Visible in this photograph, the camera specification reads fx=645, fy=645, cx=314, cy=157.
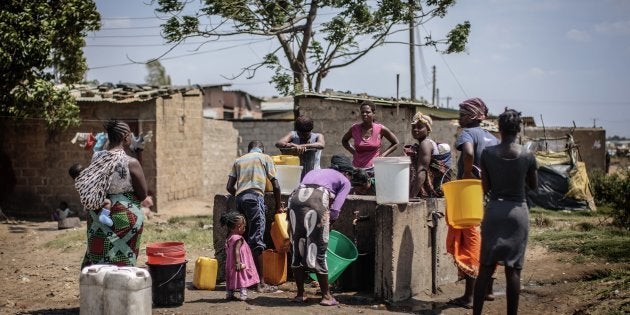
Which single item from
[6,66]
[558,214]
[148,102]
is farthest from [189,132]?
[558,214]

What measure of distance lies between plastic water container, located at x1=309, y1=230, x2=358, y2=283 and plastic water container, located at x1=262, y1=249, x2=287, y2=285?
0.43m

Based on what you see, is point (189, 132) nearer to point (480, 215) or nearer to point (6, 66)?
point (6, 66)

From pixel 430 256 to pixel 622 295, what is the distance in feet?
6.32

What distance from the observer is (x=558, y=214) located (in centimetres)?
1580

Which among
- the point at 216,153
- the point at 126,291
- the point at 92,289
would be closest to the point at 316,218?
the point at 126,291

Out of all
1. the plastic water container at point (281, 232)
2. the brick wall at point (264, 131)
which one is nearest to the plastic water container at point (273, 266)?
the plastic water container at point (281, 232)

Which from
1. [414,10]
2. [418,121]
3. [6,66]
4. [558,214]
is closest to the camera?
[418,121]

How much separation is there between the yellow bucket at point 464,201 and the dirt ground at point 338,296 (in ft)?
2.98

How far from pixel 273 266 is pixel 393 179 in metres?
1.80

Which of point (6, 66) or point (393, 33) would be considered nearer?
point (6, 66)

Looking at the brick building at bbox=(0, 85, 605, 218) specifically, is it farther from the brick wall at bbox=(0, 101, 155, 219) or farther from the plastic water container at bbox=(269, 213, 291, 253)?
the plastic water container at bbox=(269, 213, 291, 253)

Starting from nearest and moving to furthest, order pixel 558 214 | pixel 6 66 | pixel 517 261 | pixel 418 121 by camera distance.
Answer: pixel 517 261 → pixel 418 121 → pixel 6 66 → pixel 558 214

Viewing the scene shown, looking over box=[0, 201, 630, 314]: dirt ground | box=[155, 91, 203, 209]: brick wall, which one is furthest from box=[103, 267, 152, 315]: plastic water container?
box=[155, 91, 203, 209]: brick wall

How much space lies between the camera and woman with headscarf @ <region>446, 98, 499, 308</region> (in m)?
6.25
